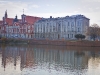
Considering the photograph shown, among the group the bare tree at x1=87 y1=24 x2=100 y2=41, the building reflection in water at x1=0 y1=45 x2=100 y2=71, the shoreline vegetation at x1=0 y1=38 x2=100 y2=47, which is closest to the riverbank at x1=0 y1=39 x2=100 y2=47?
the shoreline vegetation at x1=0 y1=38 x2=100 y2=47

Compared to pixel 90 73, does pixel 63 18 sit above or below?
above

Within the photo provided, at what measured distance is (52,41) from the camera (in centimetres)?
6775

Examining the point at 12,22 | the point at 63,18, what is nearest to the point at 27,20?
the point at 12,22

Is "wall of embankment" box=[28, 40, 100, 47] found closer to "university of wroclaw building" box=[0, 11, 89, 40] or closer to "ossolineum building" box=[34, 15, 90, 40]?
"university of wroclaw building" box=[0, 11, 89, 40]

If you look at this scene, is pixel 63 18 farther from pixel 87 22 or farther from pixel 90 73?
pixel 90 73

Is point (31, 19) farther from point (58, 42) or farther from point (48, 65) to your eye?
point (48, 65)

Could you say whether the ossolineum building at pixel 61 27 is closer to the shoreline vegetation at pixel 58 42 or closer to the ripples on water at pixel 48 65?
the shoreline vegetation at pixel 58 42

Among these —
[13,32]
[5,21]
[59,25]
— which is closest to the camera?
[59,25]

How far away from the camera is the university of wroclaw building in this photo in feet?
235

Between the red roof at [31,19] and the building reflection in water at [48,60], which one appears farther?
the red roof at [31,19]

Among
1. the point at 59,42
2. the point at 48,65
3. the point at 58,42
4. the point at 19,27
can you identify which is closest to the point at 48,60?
the point at 48,65

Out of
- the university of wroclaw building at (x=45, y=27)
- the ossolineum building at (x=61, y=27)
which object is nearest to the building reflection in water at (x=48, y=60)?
the ossolineum building at (x=61, y=27)

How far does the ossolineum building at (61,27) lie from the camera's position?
70.8m

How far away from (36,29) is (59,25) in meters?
12.9
